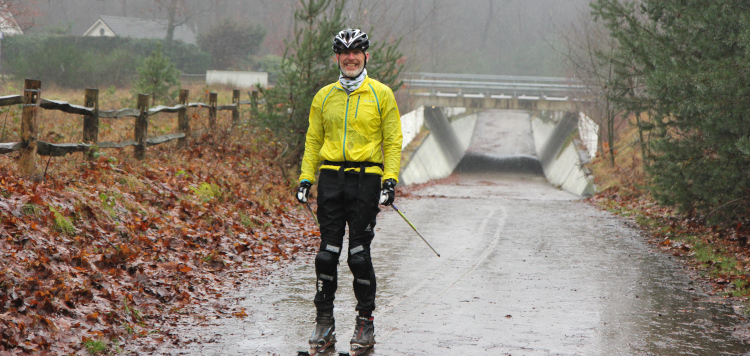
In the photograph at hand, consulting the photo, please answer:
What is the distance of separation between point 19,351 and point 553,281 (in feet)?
18.7

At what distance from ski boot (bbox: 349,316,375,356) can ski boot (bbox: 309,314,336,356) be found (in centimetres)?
17

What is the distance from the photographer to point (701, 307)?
23.3ft

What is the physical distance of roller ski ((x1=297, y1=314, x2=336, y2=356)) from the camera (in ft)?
17.3

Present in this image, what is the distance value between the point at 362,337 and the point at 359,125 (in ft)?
5.20

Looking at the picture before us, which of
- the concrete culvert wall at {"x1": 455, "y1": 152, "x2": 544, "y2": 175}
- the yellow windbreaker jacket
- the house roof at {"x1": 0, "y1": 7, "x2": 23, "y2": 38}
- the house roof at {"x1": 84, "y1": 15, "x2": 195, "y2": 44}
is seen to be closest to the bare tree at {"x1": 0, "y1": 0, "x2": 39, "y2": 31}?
the house roof at {"x1": 0, "y1": 7, "x2": 23, "y2": 38}

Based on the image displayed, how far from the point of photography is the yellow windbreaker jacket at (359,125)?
211 inches

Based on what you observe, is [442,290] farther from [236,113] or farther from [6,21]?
[6,21]

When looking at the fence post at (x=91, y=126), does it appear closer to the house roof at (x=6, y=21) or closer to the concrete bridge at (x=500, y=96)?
the house roof at (x=6, y=21)

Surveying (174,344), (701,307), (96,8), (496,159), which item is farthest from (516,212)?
(96,8)

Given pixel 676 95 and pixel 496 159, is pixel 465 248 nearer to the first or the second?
pixel 676 95

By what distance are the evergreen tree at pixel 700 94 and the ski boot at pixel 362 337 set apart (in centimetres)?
470

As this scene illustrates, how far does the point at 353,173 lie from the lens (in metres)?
5.35

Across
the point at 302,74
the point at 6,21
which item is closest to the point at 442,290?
the point at 302,74

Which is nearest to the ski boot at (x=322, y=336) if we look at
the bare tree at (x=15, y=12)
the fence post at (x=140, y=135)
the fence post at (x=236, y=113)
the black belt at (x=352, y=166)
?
the black belt at (x=352, y=166)
